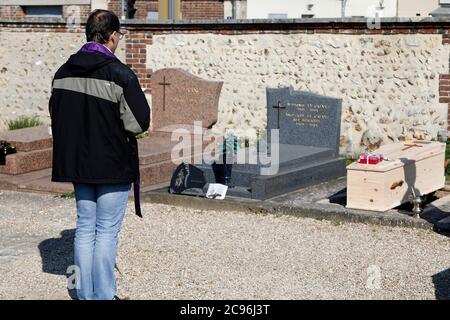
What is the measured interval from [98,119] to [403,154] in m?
4.58

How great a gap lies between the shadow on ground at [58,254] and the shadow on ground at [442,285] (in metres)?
2.67

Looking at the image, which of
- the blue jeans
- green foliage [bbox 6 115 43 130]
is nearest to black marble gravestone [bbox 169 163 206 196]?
the blue jeans

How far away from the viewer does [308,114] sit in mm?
10805

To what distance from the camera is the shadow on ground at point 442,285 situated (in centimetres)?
619

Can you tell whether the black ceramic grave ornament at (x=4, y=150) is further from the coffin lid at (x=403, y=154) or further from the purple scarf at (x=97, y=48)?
the purple scarf at (x=97, y=48)

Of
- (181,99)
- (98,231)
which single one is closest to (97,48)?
(98,231)

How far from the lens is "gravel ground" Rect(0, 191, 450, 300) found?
6.32 m

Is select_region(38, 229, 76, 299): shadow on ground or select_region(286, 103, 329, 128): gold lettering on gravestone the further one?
select_region(286, 103, 329, 128): gold lettering on gravestone

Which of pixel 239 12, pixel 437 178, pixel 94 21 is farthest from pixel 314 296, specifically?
pixel 239 12

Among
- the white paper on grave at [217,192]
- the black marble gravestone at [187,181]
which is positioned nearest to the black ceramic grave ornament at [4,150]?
the black marble gravestone at [187,181]

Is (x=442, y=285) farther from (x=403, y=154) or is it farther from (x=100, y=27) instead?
(x=100, y=27)

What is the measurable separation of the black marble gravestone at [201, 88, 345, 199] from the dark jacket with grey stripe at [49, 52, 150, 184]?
13.6 feet

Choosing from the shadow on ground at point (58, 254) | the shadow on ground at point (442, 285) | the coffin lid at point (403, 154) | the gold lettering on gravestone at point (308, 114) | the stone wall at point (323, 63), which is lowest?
the shadow on ground at point (442, 285)

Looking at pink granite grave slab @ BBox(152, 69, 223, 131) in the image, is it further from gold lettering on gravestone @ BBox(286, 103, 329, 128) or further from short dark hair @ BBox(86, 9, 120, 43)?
short dark hair @ BBox(86, 9, 120, 43)
